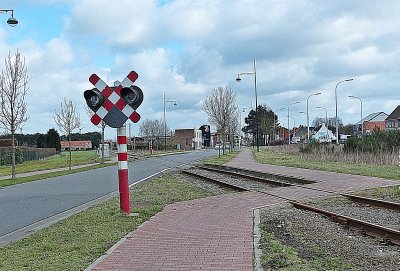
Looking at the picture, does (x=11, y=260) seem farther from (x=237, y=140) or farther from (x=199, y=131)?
(x=199, y=131)

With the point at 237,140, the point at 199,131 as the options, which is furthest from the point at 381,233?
the point at 199,131

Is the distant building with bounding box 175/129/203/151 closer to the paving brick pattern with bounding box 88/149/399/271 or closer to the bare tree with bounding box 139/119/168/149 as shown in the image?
the bare tree with bounding box 139/119/168/149

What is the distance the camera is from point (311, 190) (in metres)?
15.5

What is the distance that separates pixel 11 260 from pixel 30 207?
796 cm

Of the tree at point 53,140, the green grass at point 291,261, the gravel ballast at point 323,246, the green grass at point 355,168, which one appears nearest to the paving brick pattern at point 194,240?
the green grass at point 291,261

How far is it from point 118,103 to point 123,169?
4.73 ft

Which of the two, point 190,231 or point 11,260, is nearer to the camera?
point 11,260

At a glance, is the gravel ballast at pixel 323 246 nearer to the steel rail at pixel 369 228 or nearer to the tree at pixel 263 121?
the steel rail at pixel 369 228

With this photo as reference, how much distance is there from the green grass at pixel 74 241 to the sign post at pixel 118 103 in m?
0.95

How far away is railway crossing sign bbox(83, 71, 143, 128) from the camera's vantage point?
10.4 m

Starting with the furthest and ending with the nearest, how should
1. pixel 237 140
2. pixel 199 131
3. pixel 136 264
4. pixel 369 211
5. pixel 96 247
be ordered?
1. pixel 199 131
2. pixel 237 140
3. pixel 369 211
4. pixel 96 247
5. pixel 136 264

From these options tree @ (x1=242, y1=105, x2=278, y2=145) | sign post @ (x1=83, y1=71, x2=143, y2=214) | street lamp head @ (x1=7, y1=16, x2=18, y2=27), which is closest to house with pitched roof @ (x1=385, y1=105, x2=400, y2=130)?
tree @ (x1=242, y1=105, x2=278, y2=145)

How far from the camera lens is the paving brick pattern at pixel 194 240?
6.23 m

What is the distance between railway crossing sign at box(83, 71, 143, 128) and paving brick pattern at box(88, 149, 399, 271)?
2.30 metres
